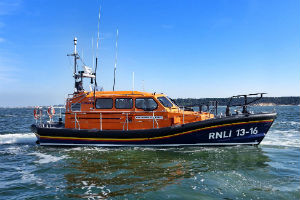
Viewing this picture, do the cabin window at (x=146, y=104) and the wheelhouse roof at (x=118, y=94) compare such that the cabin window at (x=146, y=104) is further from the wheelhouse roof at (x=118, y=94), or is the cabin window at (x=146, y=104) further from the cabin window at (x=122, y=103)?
the cabin window at (x=122, y=103)

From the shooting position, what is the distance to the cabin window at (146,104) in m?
8.54

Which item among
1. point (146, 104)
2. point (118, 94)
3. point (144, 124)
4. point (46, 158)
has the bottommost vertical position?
point (46, 158)

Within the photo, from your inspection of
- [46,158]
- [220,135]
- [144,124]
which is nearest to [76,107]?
[46,158]

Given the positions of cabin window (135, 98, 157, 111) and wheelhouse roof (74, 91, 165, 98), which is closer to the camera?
cabin window (135, 98, 157, 111)

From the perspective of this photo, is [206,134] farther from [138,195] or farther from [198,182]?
[138,195]

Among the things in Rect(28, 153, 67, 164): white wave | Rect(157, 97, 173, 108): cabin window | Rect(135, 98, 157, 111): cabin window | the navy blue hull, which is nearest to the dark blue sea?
Rect(28, 153, 67, 164): white wave

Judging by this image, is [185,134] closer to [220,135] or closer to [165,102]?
[220,135]

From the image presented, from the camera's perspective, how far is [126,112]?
337 inches

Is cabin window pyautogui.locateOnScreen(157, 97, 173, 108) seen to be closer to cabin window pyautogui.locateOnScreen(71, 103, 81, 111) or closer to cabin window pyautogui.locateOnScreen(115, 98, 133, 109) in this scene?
cabin window pyautogui.locateOnScreen(115, 98, 133, 109)

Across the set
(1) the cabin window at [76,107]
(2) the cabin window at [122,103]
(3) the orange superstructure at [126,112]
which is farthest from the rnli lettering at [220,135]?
(1) the cabin window at [76,107]

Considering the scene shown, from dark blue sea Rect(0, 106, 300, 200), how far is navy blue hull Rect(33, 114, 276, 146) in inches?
10.7

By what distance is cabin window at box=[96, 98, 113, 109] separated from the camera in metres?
8.71

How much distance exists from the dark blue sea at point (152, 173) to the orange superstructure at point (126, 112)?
3.04 feet

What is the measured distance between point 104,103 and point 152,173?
3.92m
